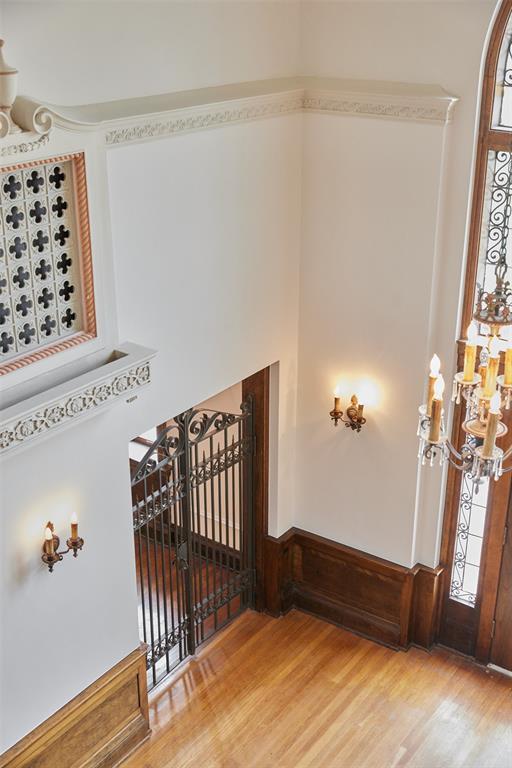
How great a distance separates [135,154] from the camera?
5.28 m

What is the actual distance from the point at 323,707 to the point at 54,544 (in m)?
2.78

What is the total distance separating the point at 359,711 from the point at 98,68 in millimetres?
4882

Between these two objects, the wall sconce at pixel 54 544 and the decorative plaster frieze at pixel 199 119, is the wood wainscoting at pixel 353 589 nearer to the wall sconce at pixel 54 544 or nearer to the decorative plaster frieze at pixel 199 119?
the wall sconce at pixel 54 544

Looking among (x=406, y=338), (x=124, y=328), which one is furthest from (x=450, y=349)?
(x=124, y=328)

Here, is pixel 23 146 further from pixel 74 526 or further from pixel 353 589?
pixel 353 589

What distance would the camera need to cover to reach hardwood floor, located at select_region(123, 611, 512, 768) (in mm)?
6359

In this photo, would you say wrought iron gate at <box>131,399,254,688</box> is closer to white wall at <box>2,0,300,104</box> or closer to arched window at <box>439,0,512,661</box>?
arched window at <box>439,0,512,661</box>

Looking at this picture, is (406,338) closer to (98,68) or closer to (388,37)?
(388,37)

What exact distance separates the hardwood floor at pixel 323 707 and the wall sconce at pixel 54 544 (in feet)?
6.45

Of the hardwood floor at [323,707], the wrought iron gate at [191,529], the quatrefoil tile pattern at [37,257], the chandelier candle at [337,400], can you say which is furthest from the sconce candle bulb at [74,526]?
the chandelier candle at [337,400]

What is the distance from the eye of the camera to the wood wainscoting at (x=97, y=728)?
5480mm

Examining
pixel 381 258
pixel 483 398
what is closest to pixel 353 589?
pixel 381 258

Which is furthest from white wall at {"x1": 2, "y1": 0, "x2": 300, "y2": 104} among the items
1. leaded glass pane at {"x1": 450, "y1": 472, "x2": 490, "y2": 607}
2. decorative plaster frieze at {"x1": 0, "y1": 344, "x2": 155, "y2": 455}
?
leaded glass pane at {"x1": 450, "y1": 472, "x2": 490, "y2": 607}

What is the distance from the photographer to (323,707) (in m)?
6.79
